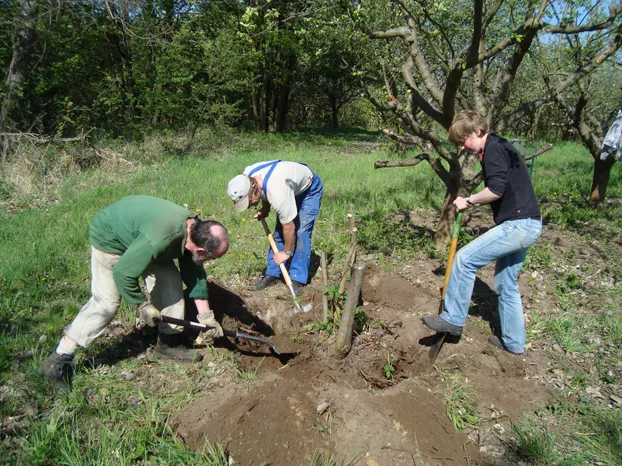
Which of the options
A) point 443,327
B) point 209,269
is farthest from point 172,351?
point 443,327

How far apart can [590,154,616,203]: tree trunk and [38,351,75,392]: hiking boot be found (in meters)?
8.05

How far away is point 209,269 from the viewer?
16.7 feet

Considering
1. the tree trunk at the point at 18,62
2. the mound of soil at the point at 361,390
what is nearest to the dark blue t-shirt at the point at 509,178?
the mound of soil at the point at 361,390

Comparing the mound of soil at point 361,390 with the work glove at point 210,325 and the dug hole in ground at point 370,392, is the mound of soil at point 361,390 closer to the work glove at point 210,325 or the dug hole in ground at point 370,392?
the dug hole in ground at point 370,392

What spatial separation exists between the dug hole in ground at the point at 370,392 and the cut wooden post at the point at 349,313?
115 millimetres

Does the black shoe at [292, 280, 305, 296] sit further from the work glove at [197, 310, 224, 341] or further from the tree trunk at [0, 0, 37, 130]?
the tree trunk at [0, 0, 37, 130]

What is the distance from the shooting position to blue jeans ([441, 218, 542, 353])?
329 cm

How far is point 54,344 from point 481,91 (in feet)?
16.7

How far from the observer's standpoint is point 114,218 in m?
3.04

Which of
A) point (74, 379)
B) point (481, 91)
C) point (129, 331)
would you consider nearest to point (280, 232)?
point (129, 331)

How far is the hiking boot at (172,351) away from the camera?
3619 millimetres

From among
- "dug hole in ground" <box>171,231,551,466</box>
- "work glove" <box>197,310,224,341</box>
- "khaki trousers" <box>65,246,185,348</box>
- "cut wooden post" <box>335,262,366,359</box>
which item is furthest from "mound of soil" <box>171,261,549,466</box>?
"khaki trousers" <box>65,246,185,348</box>

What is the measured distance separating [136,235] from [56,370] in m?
1.11

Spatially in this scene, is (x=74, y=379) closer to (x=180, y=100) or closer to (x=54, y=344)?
(x=54, y=344)
